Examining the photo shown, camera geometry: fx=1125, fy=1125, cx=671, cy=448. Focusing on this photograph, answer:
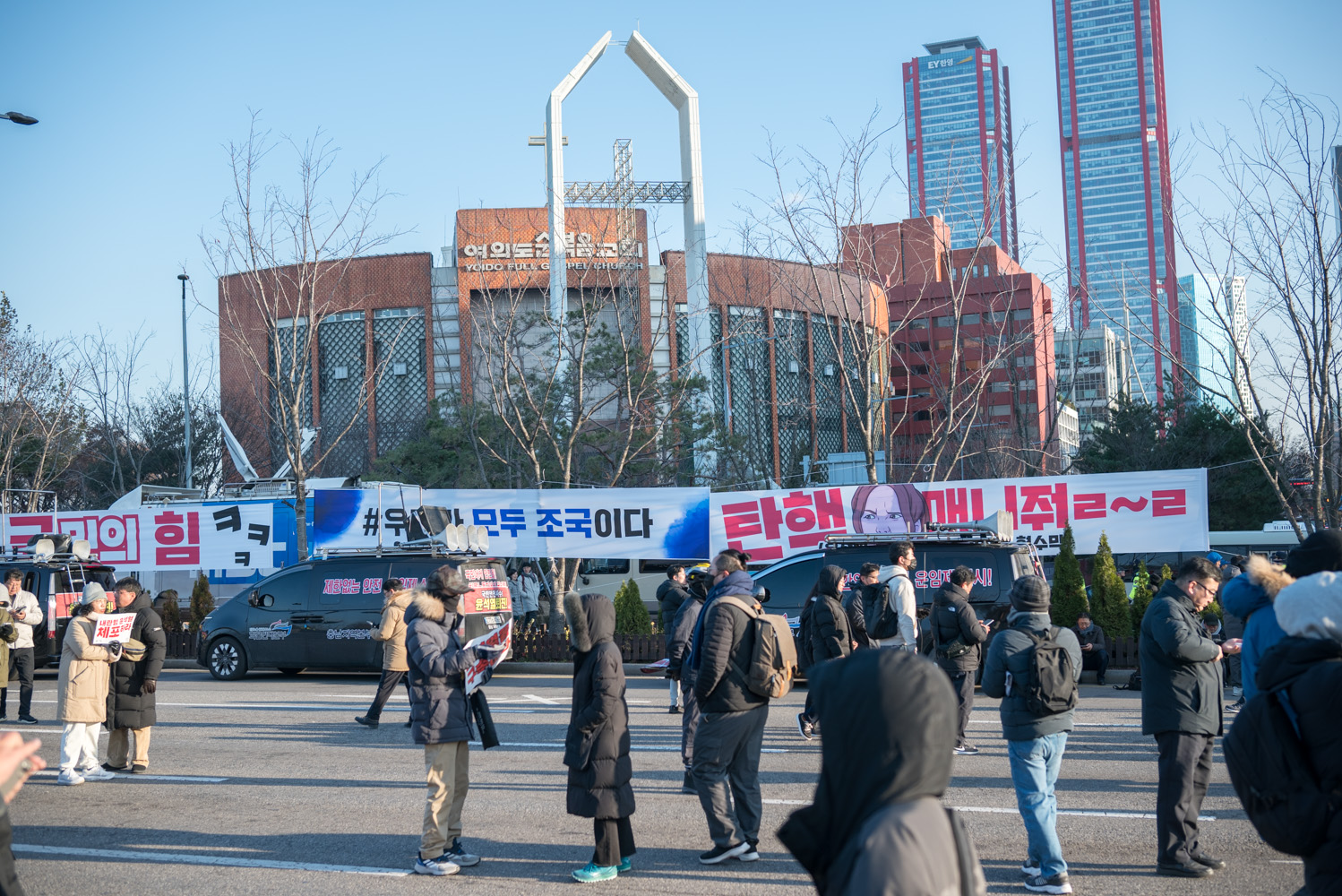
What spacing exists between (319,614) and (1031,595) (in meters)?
12.5

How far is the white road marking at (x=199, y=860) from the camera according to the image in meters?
6.50

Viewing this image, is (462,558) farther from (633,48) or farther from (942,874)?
(633,48)

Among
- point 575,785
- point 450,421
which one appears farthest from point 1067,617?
point 450,421

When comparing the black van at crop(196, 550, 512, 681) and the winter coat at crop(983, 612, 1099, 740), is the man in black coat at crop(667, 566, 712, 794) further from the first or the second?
the black van at crop(196, 550, 512, 681)

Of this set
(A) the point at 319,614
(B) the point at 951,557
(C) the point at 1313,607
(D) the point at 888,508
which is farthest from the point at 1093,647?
(C) the point at 1313,607

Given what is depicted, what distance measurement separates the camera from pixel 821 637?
32.9ft

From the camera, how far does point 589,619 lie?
239 inches

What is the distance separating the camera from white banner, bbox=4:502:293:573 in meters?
21.0

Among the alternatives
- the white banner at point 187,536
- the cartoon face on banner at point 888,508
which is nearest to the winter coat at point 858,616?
the cartoon face on banner at point 888,508

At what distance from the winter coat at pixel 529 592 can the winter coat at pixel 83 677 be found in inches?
508

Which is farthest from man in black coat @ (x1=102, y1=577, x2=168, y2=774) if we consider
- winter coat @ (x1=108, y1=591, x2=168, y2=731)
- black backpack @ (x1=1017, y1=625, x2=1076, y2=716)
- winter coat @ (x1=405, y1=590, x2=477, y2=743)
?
black backpack @ (x1=1017, y1=625, x2=1076, y2=716)

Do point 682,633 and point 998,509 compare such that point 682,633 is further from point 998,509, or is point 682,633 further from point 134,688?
point 998,509

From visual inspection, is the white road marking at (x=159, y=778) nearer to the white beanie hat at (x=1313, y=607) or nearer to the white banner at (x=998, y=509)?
the white beanie hat at (x=1313, y=607)

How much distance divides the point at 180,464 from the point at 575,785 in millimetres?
37973
